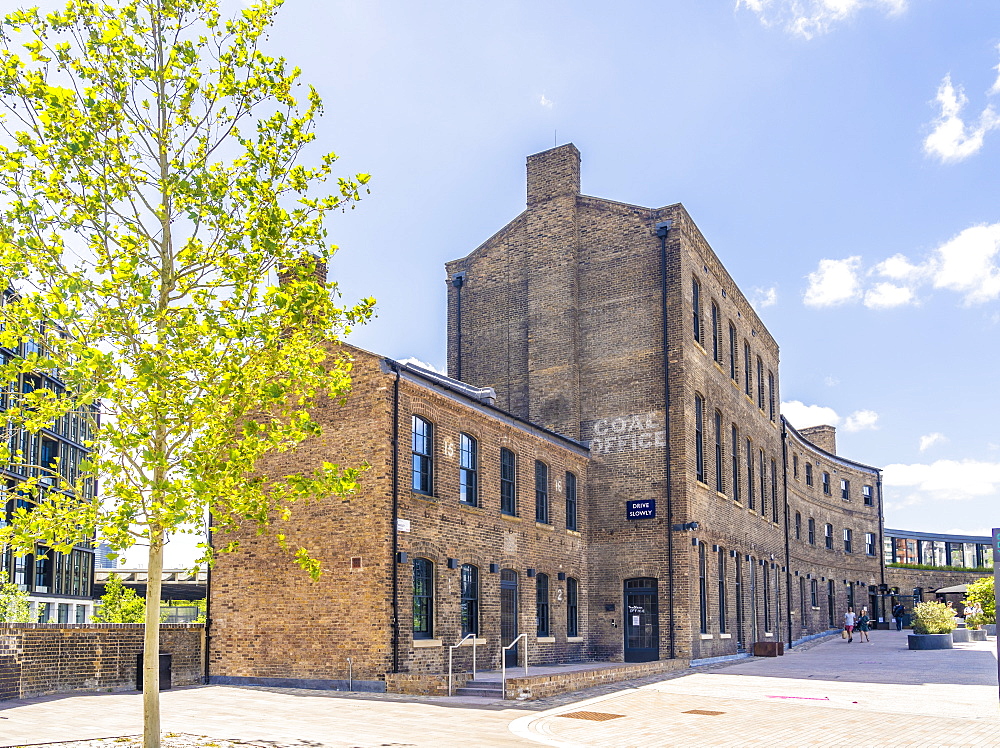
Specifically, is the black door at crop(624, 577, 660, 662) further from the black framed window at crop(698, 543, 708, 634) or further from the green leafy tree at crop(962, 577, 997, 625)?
the green leafy tree at crop(962, 577, 997, 625)

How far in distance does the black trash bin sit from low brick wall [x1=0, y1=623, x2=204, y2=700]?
0.47 ft

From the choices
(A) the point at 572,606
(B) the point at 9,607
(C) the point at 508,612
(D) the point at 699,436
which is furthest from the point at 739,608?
(B) the point at 9,607

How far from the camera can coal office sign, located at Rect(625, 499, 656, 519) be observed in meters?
25.8

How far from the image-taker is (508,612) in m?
22.0

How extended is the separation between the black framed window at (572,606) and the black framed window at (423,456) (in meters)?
7.26

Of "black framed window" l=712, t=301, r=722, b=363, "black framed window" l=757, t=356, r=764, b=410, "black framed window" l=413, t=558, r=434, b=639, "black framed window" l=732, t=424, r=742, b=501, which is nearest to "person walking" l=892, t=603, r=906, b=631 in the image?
"black framed window" l=757, t=356, r=764, b=410

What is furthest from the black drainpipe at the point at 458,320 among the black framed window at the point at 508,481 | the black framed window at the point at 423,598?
the black framed window at the point at 423,598

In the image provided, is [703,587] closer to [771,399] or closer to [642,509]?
[642,509]

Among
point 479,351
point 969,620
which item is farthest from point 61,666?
point 969,620

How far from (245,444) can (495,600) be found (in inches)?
469

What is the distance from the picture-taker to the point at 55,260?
32.5 feet

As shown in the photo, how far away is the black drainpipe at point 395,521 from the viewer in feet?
58.1

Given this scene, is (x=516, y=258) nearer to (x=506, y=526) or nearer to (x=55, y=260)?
(x=506, y=526)

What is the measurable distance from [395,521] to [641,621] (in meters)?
10.4
